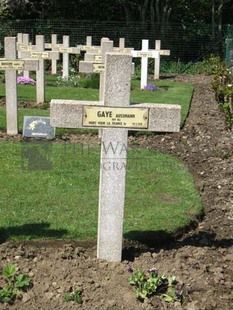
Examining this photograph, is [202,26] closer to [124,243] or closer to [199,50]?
[199,50]

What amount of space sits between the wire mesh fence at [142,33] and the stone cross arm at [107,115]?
20.4m

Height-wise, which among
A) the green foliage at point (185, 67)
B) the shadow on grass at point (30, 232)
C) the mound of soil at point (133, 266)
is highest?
the mound of soil at point (133, 266)

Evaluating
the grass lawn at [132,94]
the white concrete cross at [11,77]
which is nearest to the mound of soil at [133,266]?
the white concrete cross at [11,77]

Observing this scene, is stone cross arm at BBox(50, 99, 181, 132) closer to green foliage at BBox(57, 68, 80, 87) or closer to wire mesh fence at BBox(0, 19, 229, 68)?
green foliage at BBox(57, 68, 80, 87)

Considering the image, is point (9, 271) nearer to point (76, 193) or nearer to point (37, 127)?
point (76, 193)

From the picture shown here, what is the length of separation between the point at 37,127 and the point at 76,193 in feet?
7.76

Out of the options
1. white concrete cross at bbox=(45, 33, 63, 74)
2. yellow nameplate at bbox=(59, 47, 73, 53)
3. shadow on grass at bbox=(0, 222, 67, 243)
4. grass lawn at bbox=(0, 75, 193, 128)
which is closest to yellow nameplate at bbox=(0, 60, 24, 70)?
grass lawn at bbox=(0, 75, 193, 128)

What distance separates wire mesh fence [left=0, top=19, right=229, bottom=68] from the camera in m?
24.2

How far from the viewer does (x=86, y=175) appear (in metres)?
6.78

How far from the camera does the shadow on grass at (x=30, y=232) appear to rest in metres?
4.74

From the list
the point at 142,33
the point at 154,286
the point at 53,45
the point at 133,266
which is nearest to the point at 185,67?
the point at 142,33

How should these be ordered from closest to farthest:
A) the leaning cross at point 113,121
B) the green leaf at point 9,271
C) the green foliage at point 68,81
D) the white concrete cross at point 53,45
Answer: the green leaf at point 9,271 < the leaning cross at point 113,121 < the green foliage at point 68,81 < the white concrete cross at point 53,45

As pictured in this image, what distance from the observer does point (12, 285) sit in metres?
3.77

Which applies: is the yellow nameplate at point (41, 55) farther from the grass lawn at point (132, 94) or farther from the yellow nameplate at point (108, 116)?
the yellow nameplate at point (108, 116)
